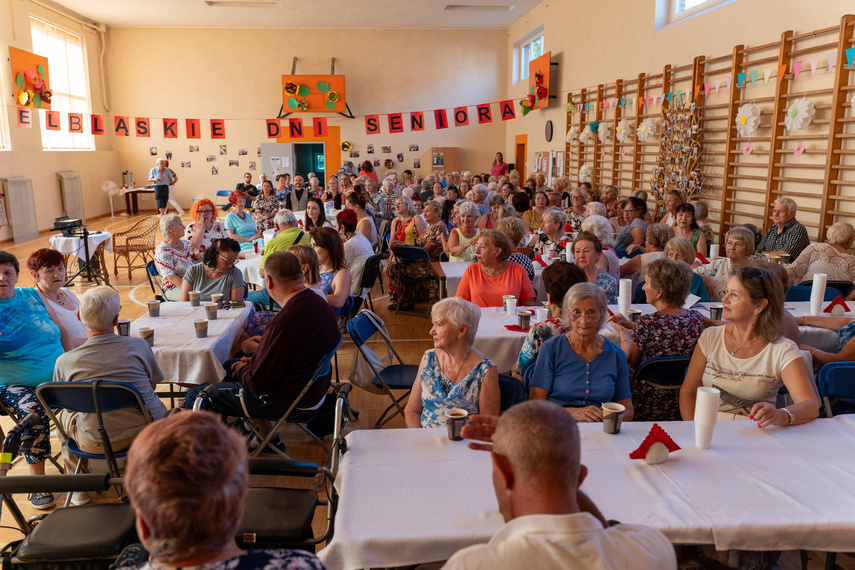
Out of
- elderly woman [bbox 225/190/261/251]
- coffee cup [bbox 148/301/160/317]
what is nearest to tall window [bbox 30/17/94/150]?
elderly woman [bbox 225/190/261/251]

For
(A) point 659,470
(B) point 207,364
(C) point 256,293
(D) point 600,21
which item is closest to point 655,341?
(A) point 659,470

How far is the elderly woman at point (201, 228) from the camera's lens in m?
6.16

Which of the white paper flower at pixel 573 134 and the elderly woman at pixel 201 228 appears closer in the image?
the elderly woman at pixel 201 228

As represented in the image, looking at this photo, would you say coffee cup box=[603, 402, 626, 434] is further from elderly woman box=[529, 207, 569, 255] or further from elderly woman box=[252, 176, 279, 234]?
elderly woman box=[252, 176, 279, 234]

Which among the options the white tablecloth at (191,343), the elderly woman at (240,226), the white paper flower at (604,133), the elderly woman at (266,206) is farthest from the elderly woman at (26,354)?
the white paper flower at (604,133)

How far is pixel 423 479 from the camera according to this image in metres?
1.92

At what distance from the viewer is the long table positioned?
5.44ft

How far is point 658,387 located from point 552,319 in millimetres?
610

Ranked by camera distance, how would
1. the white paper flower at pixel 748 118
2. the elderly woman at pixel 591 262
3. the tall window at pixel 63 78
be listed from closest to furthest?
1. the elderly woman at pixel 591 262
2. the white paper flower at pixel 748 118
3. the tall window at pixel 63 78

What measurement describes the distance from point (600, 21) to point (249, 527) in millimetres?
11542

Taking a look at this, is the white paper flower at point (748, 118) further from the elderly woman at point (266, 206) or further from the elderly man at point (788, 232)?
the elderly woman at point (266, 206)

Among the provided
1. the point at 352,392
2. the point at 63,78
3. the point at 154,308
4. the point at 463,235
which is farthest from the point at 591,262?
the point at 63,78

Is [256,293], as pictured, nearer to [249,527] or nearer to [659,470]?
[249,527]

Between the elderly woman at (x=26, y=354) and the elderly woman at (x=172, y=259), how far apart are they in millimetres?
1786
